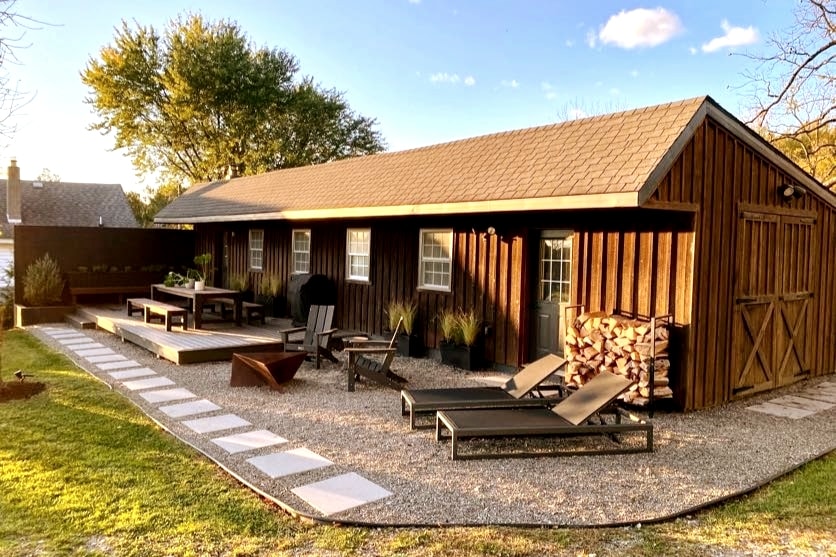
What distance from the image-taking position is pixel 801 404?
6.79m

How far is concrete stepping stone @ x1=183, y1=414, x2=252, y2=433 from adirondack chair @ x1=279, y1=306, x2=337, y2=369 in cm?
228

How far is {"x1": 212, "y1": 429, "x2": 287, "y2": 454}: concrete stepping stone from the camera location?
4.69 metres

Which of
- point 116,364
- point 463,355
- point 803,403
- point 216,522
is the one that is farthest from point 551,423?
point 116,364

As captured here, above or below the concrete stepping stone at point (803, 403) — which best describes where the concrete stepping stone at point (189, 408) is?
above

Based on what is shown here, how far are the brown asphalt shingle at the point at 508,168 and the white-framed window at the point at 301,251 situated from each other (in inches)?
32.8

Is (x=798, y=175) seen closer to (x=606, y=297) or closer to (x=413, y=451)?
(x=606, y=297)

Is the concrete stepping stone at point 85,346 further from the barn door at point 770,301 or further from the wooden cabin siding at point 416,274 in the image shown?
the barn door at point 770,301

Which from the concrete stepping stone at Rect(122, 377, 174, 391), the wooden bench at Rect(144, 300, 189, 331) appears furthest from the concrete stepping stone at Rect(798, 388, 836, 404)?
the wooden bench at Rect(144, 300, 189, 331)

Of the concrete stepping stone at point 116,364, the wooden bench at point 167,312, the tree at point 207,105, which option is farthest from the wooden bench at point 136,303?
the tree at point 207,105

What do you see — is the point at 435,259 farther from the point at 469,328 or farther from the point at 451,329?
the point at 469,328

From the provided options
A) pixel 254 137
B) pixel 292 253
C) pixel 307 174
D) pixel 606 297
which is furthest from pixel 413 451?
pixel 254 137

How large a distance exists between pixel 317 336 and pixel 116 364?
2.87 metres

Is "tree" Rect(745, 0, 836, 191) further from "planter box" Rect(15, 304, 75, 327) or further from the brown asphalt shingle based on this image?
"planter box" Rect(15, 304, 75, 327)

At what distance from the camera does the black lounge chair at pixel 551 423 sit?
464cm
